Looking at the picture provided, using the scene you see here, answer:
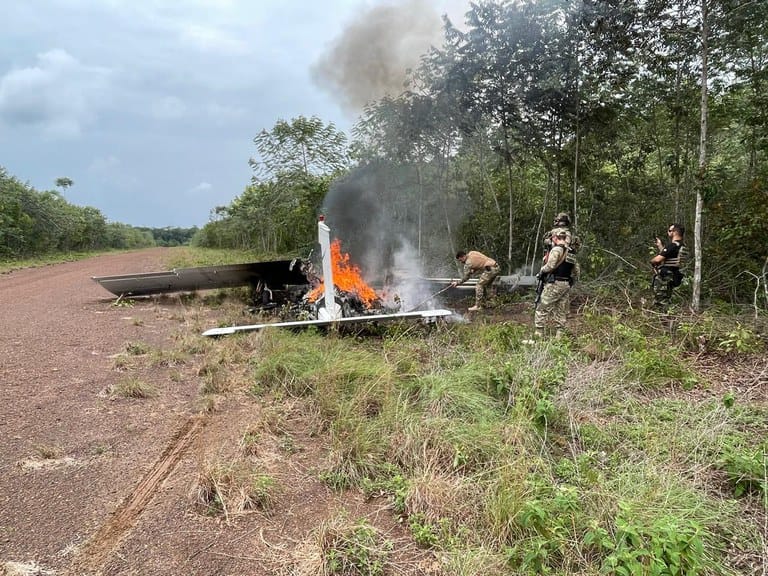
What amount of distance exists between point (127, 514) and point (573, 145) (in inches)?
424

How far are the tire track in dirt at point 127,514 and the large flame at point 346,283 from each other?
4.92 metres

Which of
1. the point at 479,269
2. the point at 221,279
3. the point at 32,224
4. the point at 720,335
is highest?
the point at 32,224

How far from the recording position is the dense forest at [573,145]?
743 centimetres

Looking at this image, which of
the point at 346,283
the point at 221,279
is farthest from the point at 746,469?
the point at 221,279

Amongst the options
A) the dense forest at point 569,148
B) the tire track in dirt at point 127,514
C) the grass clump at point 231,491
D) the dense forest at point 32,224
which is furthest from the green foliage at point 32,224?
the grass clump at point 231,491

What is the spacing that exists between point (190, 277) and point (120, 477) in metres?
7.86

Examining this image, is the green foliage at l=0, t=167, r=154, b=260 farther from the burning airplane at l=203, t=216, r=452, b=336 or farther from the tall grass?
the tall grass

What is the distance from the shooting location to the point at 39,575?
2.17m

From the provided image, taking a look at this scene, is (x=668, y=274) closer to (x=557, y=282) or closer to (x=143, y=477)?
(x=557, y=282)

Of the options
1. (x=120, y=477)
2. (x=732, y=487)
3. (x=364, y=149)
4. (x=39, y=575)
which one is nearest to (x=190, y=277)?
(x=364, y=149)

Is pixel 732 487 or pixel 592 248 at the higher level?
pixel 592 248

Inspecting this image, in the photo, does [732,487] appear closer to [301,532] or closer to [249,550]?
[301,532]

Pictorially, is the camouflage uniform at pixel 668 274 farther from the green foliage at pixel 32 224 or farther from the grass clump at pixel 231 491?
the green foliage at pixel 32 224

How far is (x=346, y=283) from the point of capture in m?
9.28
